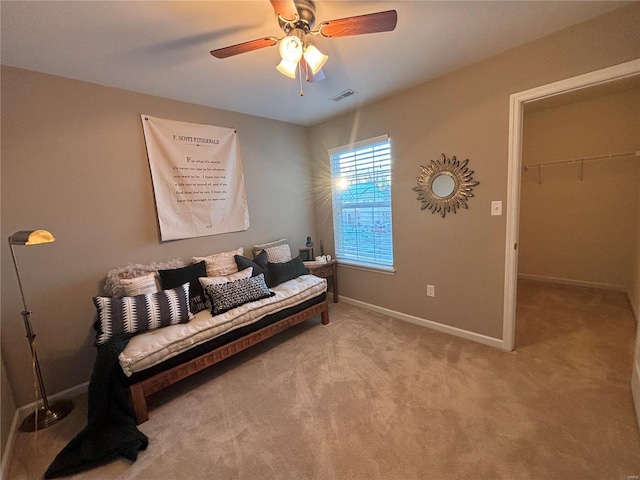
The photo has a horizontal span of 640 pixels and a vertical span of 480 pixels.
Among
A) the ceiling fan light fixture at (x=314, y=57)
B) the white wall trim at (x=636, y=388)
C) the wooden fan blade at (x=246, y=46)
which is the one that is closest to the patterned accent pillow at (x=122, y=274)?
the wooden fan blade at (x=246, y=46)

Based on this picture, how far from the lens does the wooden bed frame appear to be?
68.8 inches

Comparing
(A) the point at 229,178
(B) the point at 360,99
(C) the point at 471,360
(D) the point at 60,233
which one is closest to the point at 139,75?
(A) the point at 229,178

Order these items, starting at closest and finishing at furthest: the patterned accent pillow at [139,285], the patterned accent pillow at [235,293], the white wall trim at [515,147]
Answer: the white wall trim at [515,147], the patterned accent pillow at [139,285], the patterned accent pillow at [235,293]

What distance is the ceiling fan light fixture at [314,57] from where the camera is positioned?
144 centimetres

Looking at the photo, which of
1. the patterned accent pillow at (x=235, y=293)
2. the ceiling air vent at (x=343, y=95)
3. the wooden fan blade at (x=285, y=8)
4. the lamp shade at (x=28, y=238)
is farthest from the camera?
the ceiling air vent at (x=343, y=95)

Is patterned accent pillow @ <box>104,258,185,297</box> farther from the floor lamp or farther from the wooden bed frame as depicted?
the wooden bed frame

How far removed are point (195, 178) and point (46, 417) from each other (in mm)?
2104

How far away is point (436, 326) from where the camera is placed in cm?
273

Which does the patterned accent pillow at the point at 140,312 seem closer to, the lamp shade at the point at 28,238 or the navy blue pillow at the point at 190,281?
the navy blue pillow at the point at 190,281

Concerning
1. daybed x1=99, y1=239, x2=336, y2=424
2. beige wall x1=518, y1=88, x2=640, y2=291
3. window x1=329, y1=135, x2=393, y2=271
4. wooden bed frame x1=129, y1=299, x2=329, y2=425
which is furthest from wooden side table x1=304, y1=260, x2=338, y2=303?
beige wall x1=518, y1=88, x2=640, y2=291

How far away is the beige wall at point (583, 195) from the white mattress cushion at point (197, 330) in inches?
142

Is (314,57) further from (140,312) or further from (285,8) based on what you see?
(140,312)


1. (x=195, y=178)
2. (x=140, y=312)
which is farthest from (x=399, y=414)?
(x=195, y=178)

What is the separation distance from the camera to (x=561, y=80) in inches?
72.6
